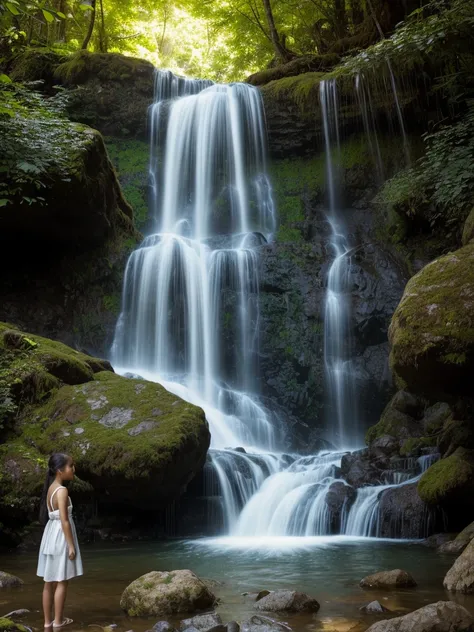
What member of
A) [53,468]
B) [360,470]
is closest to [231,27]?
[360,470]

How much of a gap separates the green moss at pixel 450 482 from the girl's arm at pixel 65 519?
18.6 feet

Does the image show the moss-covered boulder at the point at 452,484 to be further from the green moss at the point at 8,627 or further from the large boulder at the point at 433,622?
the green moss at the point at 8,627

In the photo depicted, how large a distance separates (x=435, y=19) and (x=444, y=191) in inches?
172

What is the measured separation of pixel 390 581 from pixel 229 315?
35.1ft

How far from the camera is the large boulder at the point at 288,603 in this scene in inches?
201

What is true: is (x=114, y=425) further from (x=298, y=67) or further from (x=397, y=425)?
(x=298, y=67)

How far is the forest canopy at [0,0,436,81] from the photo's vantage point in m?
19.5


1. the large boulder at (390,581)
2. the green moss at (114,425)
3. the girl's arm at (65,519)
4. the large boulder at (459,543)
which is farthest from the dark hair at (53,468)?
the large boulder at (459,543)

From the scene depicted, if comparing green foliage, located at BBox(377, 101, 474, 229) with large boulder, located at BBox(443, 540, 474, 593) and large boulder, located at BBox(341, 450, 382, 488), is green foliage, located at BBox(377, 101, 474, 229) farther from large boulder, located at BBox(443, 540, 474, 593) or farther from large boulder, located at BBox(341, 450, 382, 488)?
large boulder, located at BBox(443, 540, 474, 593)

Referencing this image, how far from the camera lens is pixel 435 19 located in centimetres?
1341

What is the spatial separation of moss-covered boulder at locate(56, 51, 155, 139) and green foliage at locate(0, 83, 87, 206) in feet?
Answer: 19.8

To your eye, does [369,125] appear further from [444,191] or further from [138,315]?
[138,315]

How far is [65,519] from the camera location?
4457 millimetres

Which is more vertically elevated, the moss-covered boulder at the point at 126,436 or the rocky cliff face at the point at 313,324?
the rocky cliff face at the point at 313,324
